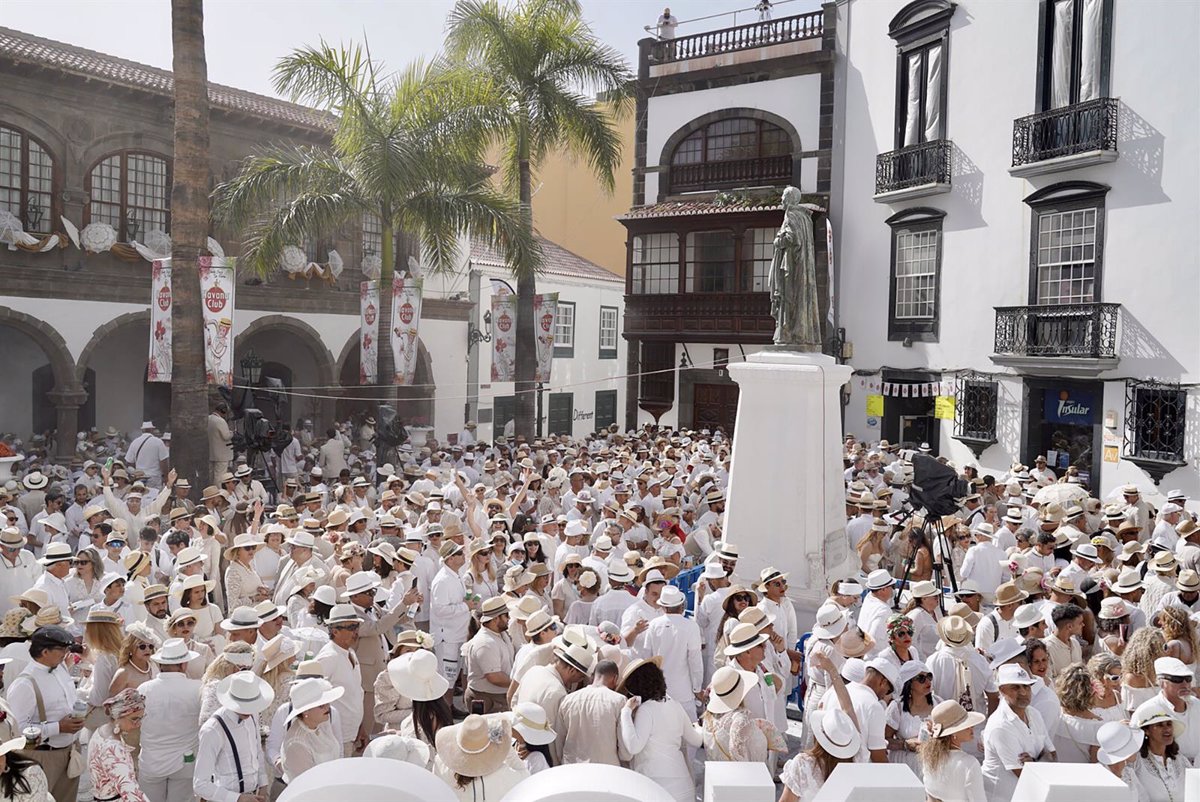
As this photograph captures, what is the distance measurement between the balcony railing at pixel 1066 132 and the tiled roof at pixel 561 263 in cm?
1608

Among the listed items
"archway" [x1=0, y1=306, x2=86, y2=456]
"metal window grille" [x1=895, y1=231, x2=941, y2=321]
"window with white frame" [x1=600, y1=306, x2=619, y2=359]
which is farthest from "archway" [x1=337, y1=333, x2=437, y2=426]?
"metal window grille" [x1=895, y1=231, x2=941, y2=321]

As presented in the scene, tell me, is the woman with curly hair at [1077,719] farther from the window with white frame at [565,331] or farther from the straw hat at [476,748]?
the window with white frame at [565,331]

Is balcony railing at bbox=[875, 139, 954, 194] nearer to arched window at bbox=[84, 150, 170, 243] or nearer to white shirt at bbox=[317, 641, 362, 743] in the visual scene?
arched window at bbox=[84, 150, 170, 243]

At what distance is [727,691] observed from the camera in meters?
5.29

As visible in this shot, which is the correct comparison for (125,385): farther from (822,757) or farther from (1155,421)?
(822,757)

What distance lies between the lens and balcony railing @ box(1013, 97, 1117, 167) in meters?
17.2

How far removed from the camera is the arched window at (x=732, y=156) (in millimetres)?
25688

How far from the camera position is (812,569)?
10.1 metres

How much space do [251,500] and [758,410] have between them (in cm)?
660

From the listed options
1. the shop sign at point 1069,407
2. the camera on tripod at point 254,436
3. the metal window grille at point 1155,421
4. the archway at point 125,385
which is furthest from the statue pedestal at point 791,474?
the archway at point 125,385

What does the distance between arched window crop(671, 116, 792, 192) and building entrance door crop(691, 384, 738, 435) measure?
5.75m

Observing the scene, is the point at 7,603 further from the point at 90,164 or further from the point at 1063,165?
the point at 1063,165

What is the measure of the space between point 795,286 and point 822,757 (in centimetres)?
698

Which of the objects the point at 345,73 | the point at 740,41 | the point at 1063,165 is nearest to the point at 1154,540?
the point at 1063,165
